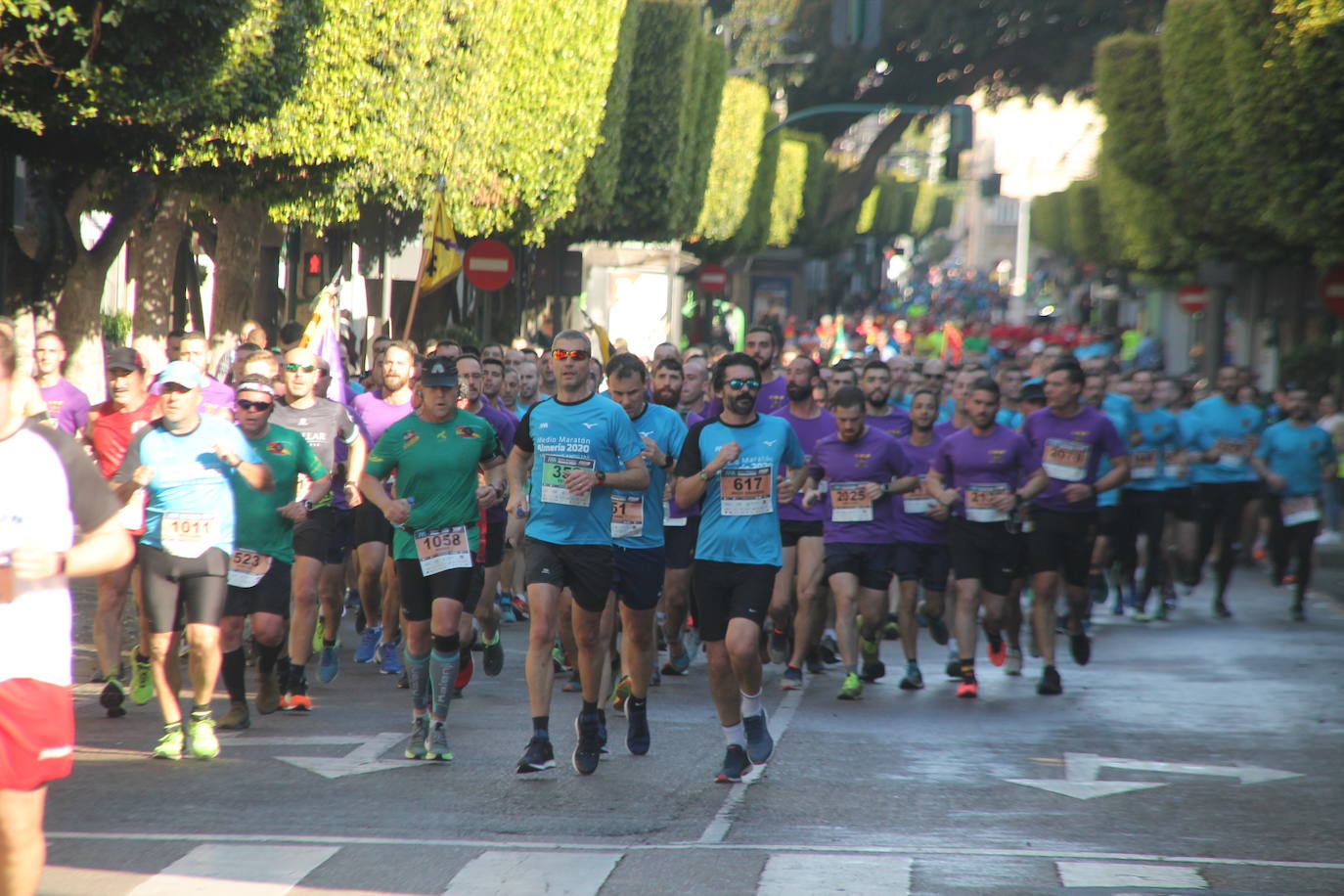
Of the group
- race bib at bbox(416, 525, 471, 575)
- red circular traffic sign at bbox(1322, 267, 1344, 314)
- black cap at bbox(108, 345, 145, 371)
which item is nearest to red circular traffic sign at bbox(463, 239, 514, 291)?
red circular traffic sign at bbox(1322, 267, 1344, 314)

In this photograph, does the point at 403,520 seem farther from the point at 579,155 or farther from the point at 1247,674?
the point at 579,155

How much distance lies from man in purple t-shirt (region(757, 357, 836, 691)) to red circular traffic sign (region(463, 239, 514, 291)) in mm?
10875

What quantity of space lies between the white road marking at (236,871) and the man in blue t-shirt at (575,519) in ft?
5.94

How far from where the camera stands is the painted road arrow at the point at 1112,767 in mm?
9133

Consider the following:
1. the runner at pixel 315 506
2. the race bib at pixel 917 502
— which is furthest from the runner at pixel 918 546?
the runner at pixel 315 506

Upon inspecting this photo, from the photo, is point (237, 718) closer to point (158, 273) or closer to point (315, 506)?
point (315, 506)

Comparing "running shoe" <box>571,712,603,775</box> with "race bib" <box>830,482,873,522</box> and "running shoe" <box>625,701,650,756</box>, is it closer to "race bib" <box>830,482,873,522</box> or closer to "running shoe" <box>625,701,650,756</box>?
"running shoe" <box>625,701,650,756</box>

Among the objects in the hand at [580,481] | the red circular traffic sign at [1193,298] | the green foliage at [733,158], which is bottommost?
the hand at [580,481]

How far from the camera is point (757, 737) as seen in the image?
9117 millimetres

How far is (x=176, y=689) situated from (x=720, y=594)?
2673 millimetres

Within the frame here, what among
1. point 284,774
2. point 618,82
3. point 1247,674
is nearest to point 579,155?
point 618,82

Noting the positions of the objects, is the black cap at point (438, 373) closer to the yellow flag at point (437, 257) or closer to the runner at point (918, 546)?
the runner at point (918, 546)

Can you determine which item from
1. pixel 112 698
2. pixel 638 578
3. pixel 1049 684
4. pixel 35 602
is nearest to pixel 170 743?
pixel 112 698

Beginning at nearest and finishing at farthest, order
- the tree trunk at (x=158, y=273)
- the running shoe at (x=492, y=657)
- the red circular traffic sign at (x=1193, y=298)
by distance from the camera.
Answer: the running shoe at (x=492, y=657) < the tree trunk at (x=158, y=273) < the red circular traffic sign at (x=1193, y=298)
